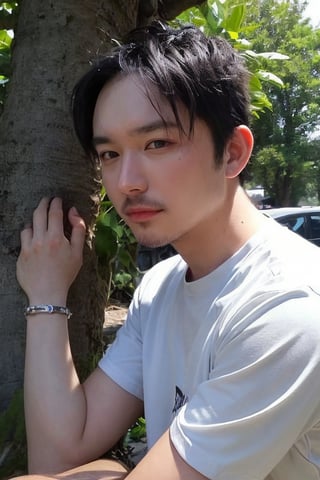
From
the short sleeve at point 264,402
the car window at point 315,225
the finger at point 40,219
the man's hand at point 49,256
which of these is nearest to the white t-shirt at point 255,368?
the short sleeve at point 264,402

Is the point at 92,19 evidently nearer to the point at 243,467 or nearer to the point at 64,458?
the point at 64,458

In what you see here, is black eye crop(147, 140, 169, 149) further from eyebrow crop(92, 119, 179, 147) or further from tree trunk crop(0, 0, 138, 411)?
tree trunk crop(0, 0, 138, 411)

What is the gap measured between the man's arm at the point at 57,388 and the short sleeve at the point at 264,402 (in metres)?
0.43

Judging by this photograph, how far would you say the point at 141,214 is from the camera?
137 cm

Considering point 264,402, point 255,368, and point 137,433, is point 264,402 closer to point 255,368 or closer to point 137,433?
point 255,368

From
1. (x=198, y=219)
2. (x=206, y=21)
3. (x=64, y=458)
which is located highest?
(x=206, y=21)

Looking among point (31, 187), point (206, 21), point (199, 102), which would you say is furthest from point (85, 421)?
point (206, 21)

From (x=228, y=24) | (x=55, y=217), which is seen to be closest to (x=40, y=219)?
(x=55, y=217)

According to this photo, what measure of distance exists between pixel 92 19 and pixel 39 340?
100cm

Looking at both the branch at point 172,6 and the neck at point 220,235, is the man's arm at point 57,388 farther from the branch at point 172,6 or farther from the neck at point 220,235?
the branch at point 172,6

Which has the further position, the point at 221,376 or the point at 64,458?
the point at 64,458

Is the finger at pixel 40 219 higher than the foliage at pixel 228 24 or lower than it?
lower

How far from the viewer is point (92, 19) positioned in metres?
1.88

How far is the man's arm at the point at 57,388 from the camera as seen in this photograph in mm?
1463
